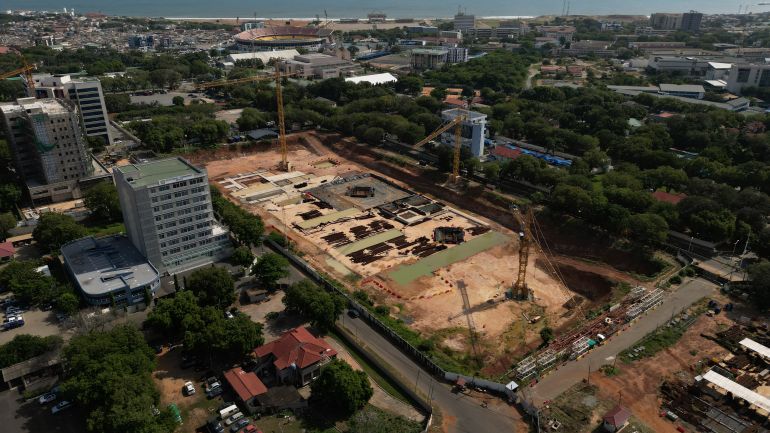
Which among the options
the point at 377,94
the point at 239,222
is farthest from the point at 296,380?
the point at 377,94

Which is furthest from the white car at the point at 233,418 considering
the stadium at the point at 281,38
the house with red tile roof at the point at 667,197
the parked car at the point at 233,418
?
the stadium at the point at 281,38

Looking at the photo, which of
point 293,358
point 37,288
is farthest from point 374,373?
point 37,288

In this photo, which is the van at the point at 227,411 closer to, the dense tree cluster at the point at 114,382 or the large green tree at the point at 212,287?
the dense tree cluster at the point at 114,382

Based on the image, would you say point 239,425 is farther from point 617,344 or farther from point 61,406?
point 617,344

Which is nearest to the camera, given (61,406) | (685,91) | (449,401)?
(61,406)

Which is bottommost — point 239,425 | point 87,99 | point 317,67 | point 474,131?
point 239,425

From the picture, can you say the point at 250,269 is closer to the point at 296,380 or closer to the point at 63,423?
the point at 296,380
